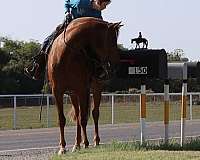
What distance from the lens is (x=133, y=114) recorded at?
35781 millimetres

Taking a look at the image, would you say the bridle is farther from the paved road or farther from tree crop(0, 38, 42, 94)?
tree crop(0, 38, 42, 94)

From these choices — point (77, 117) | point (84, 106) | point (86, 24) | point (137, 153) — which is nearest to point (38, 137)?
point (77, 117)

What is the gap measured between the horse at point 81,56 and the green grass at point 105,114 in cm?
1430

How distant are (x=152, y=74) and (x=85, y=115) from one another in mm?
1600

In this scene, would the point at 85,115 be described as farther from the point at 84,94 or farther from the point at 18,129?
the point at 18,129

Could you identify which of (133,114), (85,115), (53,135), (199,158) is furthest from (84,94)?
(133,114)

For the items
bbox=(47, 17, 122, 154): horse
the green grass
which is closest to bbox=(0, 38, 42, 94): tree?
the green grass

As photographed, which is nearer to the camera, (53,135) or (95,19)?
(95,19)

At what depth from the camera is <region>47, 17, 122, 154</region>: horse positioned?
37.9 feet

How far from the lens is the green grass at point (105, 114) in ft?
92.8

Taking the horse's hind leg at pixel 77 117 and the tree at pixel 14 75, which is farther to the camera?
the tree at pixel 14 75

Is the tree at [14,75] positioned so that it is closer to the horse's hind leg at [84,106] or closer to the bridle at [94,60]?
the horse's hind leg at [84,106]

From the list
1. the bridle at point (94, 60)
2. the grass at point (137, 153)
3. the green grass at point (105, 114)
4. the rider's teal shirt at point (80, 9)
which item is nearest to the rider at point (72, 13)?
the rider's teal shirt at point (80, 9)

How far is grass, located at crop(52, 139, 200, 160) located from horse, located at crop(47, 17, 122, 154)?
957 mm
